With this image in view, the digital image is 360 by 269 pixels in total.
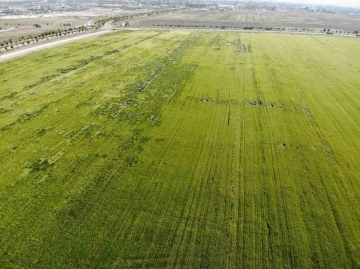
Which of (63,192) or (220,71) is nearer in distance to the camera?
(63,192)

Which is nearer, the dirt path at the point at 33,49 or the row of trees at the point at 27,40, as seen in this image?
the dirt path at the point at 33,49

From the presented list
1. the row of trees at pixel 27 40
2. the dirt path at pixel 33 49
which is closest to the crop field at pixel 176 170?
the dirt path at pixel 33 49

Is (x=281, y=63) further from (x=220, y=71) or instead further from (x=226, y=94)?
(x=226, y=94)

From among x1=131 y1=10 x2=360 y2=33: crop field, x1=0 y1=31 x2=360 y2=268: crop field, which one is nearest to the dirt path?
x1=0 y1=31 x2=360 y2=268: crop field

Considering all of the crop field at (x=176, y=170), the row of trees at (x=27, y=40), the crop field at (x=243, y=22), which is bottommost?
the crop field at (x=243, y=22)

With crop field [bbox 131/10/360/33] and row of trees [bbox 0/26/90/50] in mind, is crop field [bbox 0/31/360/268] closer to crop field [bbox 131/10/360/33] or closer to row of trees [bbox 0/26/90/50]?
row of trees [bbox 0/26/90/50]

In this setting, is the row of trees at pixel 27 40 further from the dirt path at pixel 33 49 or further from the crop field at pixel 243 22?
the crop field at pixel 243 22

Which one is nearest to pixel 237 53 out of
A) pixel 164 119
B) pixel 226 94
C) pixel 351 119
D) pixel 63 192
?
pixel 226 94

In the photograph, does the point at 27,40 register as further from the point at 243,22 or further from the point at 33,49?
the point at 243,22
